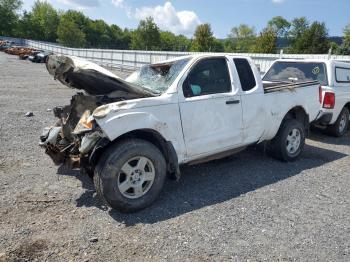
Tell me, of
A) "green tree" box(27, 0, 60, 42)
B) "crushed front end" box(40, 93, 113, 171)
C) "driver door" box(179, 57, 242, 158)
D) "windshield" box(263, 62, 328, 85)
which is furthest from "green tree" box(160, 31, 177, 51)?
"crushed front end" box(40, 93, 113, 171)

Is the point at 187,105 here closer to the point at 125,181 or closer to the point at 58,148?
the point at 125,181

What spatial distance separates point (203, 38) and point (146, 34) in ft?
36.0

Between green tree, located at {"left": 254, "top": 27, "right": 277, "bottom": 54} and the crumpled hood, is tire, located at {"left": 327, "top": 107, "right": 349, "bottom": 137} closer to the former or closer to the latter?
the crumpled hood

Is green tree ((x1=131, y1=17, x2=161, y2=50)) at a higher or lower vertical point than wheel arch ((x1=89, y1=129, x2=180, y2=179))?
higher

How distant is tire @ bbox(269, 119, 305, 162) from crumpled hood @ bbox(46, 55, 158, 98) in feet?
8.70

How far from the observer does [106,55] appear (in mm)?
30344

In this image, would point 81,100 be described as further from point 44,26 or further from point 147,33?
point 44,26

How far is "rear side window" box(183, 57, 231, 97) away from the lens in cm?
431

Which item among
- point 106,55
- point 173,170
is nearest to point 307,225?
point 173,170

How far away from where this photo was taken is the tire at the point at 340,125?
25.2 ft

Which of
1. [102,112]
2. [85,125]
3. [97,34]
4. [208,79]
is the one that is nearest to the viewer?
[102,112]

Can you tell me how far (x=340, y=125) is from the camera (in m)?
7.79

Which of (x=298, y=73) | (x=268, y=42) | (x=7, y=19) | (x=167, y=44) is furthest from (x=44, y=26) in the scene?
(x=298, y=73)

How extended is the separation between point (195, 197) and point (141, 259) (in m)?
1.42
